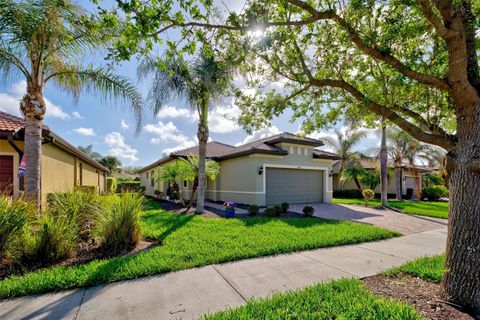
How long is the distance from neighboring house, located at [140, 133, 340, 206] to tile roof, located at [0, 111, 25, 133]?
723 cm

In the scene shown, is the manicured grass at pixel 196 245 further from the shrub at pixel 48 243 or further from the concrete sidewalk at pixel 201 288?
the shrub at pixel 48 243

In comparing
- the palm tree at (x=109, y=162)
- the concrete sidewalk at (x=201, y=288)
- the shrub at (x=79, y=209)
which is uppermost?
the palm tree at (x=109, y=162)

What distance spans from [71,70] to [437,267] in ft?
34.8

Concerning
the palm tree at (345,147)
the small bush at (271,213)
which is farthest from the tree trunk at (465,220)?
the palm tree at (345,147)

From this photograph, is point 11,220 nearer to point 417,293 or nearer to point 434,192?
point 417,293

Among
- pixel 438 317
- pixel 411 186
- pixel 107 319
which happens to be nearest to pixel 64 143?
pixel 107 319

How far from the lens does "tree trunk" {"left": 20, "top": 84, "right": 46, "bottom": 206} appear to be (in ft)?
21.1

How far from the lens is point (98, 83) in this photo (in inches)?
306

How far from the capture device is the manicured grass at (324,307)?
2869 millimetres

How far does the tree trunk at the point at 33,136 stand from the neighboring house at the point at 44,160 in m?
0.46

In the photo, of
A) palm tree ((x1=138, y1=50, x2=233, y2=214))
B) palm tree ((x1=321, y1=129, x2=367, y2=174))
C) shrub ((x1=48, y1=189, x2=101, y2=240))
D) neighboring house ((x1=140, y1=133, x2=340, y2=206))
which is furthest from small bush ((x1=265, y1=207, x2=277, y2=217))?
palm tree ((x1=321, y1=129, x2=367, y2=174))

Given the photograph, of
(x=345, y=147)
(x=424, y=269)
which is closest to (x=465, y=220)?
(x=424, y=269)

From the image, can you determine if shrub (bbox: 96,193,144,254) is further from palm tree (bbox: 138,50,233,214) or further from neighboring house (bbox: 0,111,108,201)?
palm tree (bbox: 138,50,233,214)

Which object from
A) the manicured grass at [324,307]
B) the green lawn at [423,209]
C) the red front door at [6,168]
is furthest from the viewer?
the green lawn at [423,209]
